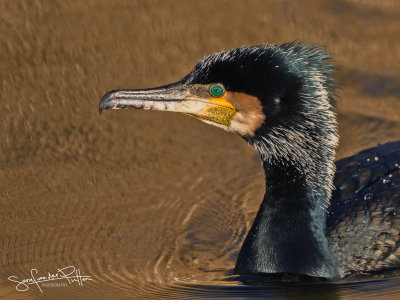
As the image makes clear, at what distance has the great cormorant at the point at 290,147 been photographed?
18.7 feet

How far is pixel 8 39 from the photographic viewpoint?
9.34 meters

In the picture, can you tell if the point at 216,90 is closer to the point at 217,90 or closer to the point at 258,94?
the point at 217,90

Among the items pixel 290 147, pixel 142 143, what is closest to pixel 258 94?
pixel 290 147

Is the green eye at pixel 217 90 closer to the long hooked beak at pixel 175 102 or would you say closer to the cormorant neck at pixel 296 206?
the long hooked beak at pixel 175 102

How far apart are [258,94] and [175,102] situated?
653mm

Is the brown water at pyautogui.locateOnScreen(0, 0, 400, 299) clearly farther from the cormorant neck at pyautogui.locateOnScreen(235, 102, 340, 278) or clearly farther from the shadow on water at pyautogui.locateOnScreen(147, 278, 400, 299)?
the cormorant neck at pyautogui.locateOnScreen(235, 102, 340, 278)

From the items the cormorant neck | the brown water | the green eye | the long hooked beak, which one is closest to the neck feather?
the cormorant neck

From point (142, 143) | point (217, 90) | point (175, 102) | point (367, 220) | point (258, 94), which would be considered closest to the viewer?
point (258, 94)

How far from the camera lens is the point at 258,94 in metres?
5.70

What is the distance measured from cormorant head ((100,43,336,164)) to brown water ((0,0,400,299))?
1.21m

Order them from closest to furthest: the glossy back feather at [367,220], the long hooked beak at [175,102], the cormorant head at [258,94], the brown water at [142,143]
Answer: the cormorant head at [258,94] < the long hooked beak at [175,102] < the glossy back feather at [367,220] < the brown water at [142,143]

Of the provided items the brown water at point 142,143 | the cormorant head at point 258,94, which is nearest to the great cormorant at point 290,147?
the cormorant head at point 258,94

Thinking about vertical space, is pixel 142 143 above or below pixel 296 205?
above

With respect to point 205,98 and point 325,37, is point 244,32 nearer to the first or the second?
point 325,37
